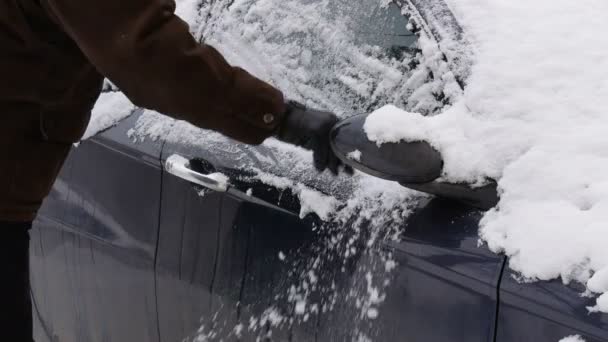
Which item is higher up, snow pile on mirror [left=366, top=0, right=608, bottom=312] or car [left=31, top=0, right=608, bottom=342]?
snow pile on mirror [left=366, top=0, right=608, bottom=312]

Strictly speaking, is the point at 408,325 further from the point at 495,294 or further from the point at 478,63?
the point at 478,63

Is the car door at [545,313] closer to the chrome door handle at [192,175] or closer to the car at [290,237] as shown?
the car at [290,237]

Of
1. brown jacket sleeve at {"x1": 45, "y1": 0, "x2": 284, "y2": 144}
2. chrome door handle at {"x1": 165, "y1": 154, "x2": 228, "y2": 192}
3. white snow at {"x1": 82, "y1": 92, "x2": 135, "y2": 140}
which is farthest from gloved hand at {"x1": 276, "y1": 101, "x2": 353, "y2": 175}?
white snow at {"x1": 82, "y1": 92, "x2": 135, "y2": 140}

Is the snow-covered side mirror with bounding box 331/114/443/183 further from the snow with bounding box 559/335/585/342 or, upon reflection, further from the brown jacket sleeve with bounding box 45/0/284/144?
the snow with bounding box 559/335/585/342

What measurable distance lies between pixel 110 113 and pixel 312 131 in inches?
39.6

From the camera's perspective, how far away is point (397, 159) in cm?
143

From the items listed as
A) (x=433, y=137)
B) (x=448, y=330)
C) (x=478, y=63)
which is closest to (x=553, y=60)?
(x=478, y=63)

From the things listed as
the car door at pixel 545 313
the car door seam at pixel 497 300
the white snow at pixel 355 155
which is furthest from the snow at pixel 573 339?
the white snow at pixel 355 155

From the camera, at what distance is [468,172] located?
144 cm

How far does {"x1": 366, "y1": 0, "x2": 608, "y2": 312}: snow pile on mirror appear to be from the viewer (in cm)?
126

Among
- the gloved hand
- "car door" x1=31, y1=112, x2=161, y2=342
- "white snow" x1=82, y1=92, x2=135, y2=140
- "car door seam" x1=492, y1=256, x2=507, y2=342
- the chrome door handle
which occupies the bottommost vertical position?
"car door" x1=31, y1=112, x2=161, y2=342

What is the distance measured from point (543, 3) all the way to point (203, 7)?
41.2 inches

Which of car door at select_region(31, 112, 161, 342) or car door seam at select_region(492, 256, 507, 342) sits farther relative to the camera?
car door at select_region(31, 112, 161, 342)

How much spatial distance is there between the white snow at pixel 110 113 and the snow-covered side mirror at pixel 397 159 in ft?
3.56
